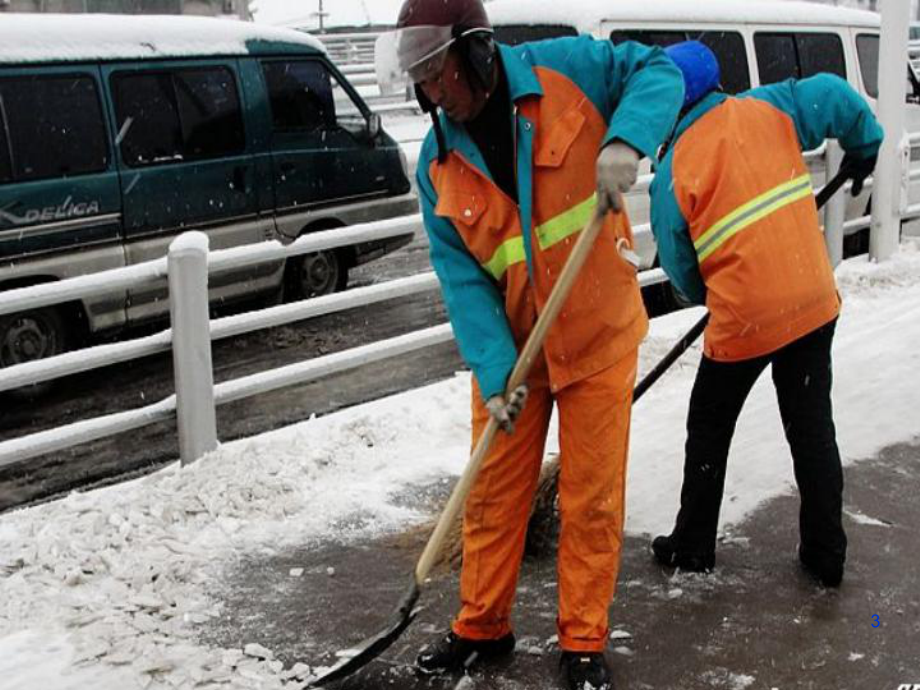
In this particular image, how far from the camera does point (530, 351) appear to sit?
3133 mm

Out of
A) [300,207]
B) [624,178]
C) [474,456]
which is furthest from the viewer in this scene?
[300,207]

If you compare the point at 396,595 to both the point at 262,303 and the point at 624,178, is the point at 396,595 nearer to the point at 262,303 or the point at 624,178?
the point at 624,178

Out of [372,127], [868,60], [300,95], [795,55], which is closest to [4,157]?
[300,95]

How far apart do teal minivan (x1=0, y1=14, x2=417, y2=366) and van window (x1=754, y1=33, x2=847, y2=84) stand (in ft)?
9.93

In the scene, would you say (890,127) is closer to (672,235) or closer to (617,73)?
(672,235)

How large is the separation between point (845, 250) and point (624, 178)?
8204 mm

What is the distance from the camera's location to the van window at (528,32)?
7.86 m

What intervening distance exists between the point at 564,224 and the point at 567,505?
808 mm

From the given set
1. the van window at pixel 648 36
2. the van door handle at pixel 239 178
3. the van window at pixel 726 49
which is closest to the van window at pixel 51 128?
the van door handle at pixel 239 178

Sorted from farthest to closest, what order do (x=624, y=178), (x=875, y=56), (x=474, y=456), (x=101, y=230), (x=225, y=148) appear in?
(x=875, y=56) → (x=225, y=148) → (x=101, y=230) → (x=474, y=456) → (x=624, y=178)

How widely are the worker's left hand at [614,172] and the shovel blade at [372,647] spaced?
1.23 metres

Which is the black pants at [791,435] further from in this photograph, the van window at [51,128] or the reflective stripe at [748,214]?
the van window at [51,128]

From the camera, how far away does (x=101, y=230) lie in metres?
7.50

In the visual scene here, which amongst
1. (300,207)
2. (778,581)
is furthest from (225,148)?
(778,581)
